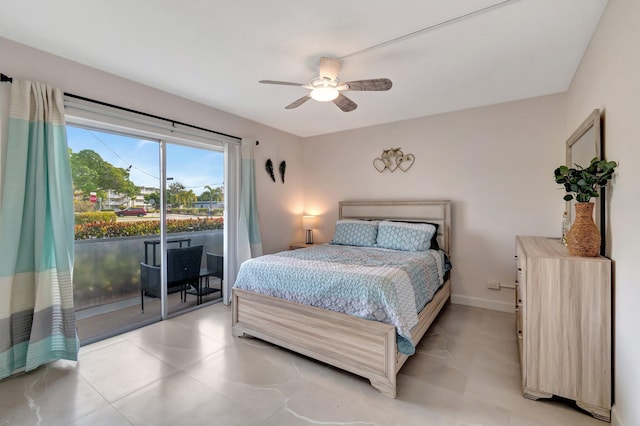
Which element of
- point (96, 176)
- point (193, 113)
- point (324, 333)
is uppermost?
point (193, 113)

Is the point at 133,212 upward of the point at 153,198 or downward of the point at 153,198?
downward

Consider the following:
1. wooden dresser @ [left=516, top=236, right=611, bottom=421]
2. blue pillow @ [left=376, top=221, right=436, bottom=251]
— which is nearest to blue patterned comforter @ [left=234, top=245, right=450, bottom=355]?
blue pillow @ [left=376, top=221, right=436, bottom=251]

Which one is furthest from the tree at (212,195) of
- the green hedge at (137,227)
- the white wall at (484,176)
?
the white wall at (484,176)

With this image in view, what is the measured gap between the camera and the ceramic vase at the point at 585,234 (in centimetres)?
176

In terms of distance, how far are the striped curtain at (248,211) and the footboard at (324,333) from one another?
111 cm

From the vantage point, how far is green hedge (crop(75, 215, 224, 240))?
2818 mm

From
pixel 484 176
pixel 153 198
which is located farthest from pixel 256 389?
pixel 484 176

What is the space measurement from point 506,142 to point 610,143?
67.6 inches

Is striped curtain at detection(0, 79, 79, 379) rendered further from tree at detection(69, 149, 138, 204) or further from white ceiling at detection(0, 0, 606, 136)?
white ceiling at detection(0, 0, 606, 136)

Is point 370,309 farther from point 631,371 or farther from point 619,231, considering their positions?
point 619,231

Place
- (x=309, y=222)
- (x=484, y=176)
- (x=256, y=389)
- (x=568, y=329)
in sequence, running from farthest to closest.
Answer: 1. (x=309, y=222)
2. (x=484, y=176)
3. (x=256, y=389)
4. (x=568, y=329)

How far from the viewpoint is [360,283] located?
2.11m

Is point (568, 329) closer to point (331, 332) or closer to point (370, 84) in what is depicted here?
point (331, 332)

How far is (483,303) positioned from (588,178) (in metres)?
2.27
